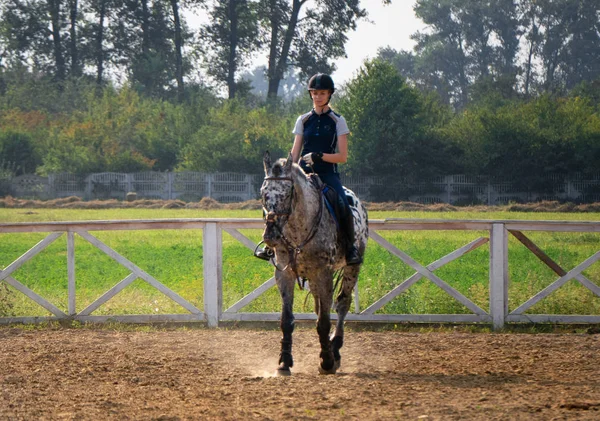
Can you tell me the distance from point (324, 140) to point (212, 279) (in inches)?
156

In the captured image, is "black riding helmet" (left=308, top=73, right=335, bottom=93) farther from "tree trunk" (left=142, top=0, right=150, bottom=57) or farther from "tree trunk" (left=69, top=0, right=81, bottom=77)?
"tree trunk" (left=69, top=0, right=81, bottom=77)

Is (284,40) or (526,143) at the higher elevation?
(284,40)

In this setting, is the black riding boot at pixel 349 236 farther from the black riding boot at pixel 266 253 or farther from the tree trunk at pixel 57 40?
the tree trunk at pixel 57 40

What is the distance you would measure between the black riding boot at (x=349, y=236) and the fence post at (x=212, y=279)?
343cm

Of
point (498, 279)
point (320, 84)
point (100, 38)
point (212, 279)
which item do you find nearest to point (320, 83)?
point (320, 84)

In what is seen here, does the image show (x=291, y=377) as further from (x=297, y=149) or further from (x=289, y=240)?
(x=297, y=149)

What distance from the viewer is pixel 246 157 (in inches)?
2287

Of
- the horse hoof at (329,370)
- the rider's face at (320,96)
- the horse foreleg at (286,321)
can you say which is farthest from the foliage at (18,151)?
the horse hoof at (329,370)

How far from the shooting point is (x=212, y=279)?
12516 millimetres

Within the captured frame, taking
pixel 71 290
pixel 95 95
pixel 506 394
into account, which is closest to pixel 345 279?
pixel 506 394

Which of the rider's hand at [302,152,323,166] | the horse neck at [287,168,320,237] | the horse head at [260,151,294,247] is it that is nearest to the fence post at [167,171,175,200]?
the rider's hand at [302,152,323,166]

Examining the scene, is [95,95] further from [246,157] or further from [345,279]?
[345,279]

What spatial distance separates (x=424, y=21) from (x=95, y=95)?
147 ft

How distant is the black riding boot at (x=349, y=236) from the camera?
30.7 feet
